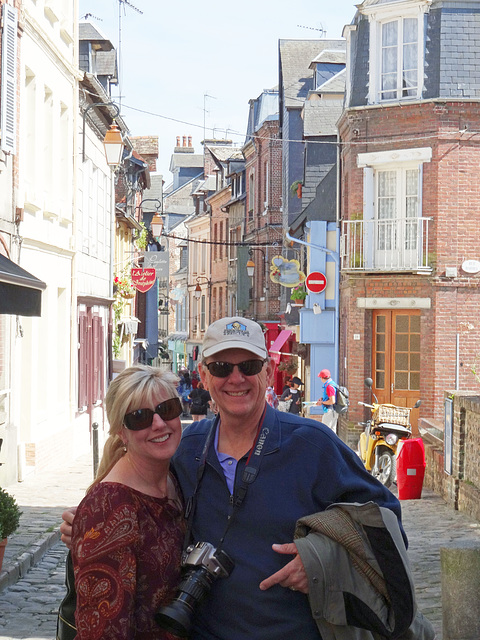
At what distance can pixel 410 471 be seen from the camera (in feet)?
43.3

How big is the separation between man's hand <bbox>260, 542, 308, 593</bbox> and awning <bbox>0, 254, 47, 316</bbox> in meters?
5.78

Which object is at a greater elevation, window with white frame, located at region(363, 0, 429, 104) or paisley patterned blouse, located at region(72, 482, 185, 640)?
window with white frame, located at region(363, 0, 429, 104)

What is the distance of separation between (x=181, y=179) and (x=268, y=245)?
107 ft

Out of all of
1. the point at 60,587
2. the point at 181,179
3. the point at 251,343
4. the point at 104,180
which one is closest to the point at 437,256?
the point at 104,180

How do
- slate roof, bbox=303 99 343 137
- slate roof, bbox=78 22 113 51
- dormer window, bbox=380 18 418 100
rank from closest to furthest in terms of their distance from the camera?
1. dormer window, bbox=380 18 418 100
2. slate roof, bbox=78 22 113 51
3. slate roof, bbox=303 99 343 137

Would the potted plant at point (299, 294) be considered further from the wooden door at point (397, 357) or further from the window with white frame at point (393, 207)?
the window with white frame at point (393, 207)

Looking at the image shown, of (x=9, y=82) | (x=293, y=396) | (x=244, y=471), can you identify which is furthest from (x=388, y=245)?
(x=244, y=471)

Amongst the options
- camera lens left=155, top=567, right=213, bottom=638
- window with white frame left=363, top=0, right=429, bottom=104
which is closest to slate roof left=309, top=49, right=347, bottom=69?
window with white frame left=363, top=0, right=429, bottom=104

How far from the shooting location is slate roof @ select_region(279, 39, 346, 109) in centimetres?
3672

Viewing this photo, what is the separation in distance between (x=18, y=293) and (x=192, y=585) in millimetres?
6166

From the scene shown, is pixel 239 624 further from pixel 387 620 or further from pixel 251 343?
pixel 251 343

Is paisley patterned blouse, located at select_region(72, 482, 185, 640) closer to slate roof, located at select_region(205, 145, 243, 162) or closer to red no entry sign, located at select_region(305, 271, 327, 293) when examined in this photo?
red no entry sign, located at select_region(305, 271, 327, 293)

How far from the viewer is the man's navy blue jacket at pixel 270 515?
10.2 ft

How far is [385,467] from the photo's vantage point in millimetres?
13906
